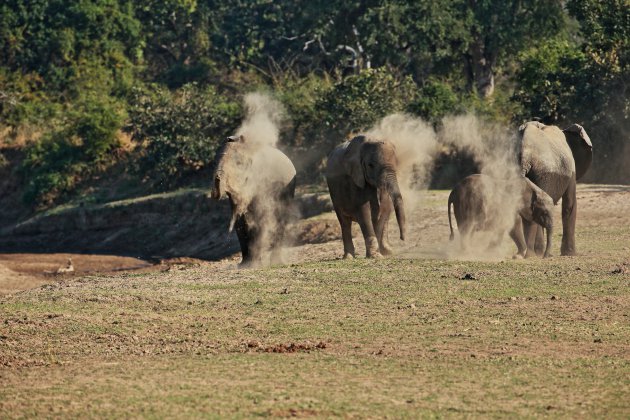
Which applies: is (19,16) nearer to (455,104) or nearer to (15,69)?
(15,69)

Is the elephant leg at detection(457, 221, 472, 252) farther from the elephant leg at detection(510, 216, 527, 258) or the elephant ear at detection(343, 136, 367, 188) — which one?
the elephant ear at detection(343, 136, 367, 188)

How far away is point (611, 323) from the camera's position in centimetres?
1730

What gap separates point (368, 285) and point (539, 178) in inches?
199

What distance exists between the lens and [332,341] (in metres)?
16.4

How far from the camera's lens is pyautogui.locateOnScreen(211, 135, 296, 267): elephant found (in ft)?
77.9

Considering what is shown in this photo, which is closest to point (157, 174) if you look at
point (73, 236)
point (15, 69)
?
point (73, 236)

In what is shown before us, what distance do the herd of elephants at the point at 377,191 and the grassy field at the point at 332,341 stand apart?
0.86 metres

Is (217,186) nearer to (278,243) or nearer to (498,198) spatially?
(278,243)

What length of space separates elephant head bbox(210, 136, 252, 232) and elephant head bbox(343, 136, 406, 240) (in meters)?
1.89

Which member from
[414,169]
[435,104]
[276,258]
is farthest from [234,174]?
[435,104]

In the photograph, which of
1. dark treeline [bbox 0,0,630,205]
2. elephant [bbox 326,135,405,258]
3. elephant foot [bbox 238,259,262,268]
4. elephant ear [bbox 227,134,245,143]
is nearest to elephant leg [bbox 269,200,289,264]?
elephant foot [bbox 238,259,262,268]

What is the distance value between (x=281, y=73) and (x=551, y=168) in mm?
28621

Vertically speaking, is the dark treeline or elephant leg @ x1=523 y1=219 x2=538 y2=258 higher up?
the dark treeline

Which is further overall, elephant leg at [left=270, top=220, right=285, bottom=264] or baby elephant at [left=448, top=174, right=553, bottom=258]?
elephant leg at [left=270, top=220, right=285, bottom=264]
